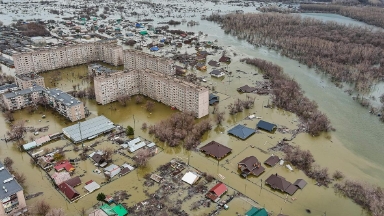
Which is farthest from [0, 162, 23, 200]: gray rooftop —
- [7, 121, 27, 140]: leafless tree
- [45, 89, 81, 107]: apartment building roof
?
[45, 89, 81, 107]: apartment building roof

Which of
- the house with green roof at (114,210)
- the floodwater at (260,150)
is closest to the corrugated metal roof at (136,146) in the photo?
the floodwater at (260,150)

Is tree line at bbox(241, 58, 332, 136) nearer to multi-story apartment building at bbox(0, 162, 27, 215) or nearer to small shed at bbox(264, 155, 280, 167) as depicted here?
small shed at bbox(264, 155, 280, 167)

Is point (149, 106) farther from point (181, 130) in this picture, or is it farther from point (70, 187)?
point (70, 187)

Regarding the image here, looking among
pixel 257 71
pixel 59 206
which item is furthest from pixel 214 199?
pixel 257 71

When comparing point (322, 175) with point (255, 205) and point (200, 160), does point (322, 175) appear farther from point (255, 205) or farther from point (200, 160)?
point (200, 160)

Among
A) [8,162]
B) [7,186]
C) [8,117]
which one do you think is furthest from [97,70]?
[7,186]

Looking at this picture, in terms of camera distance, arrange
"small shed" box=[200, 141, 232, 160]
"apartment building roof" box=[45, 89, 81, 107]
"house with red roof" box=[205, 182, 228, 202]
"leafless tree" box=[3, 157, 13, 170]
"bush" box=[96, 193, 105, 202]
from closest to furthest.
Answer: "bush" box=[96, 193, 105, 202], "house with red roof" box=[205, 182, 228, 202], "leafless tree" box=[3, 157, 13, 170], "small shed" box=[200, 141, 232, 160], "apartment building roof" box=[45, 89, 81, 107]

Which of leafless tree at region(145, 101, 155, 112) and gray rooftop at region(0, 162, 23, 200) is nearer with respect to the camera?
gray rooftop at region(0, 162, 23, 200)
